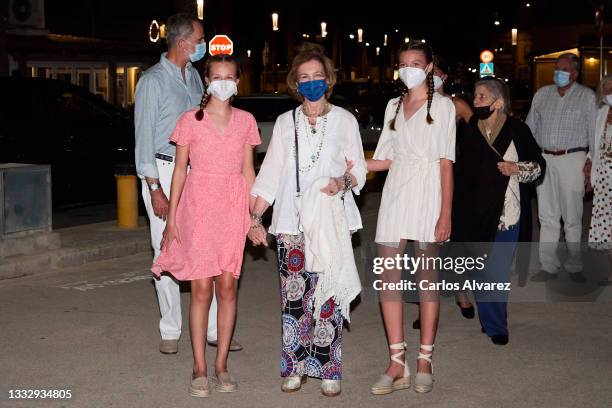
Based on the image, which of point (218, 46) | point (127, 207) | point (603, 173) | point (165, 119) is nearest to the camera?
point (165, 119)

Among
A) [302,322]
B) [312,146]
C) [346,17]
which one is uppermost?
[346,17]

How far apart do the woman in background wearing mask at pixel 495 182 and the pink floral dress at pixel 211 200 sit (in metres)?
2.07

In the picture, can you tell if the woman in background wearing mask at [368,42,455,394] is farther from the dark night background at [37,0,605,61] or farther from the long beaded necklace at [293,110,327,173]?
the dark night background at [37,0,605,61]

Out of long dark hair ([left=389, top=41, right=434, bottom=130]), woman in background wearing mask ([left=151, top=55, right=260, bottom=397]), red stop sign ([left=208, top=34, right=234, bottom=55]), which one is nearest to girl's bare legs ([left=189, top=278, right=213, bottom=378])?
woman in background wearing mask ([left=151, top=55, right=260, bottom=397])

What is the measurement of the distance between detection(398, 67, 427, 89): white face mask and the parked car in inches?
368

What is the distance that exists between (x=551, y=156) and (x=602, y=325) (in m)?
2.08

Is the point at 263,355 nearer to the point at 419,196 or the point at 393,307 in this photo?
the point at 393,307

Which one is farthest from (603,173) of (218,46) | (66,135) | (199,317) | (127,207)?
(218,46)

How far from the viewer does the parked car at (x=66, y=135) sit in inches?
569

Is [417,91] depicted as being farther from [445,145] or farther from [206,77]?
[206,77]

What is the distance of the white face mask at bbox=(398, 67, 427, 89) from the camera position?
5977 mm

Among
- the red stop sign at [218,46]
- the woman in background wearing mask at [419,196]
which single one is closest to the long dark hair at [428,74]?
the woman in background wearing mask at [419,196]

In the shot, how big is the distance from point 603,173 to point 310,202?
408 cm

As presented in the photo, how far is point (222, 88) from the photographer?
593 centimetres
